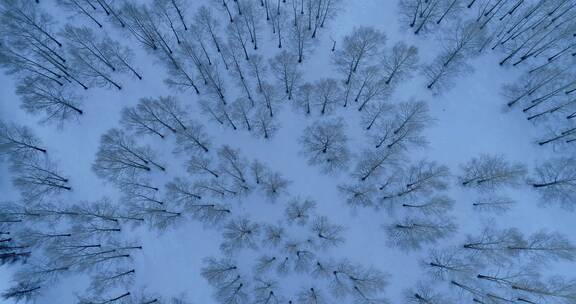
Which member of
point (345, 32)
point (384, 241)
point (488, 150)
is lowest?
point (384, 241)

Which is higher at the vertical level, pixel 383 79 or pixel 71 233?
pixel 383 79

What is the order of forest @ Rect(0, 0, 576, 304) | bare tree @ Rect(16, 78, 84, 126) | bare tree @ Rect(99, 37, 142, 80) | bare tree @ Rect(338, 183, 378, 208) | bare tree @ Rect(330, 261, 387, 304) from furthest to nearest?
bare tree @ Rect(99, 37, 142, 80) → bare tree @ Rect(16, 78, 84, 126) → bare tree @ Rect(338, 183, 378, 208) → forest @ Rect(0, 0, 576, 304) → bare tree @ Rect(330, 261, 387, 304)

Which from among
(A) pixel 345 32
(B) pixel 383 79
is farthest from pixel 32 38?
(B) pixel 383 79

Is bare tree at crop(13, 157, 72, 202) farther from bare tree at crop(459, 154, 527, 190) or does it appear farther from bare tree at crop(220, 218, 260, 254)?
bare tree at crop(459, 154, 527, 190)

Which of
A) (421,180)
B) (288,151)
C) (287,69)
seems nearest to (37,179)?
(288,151)

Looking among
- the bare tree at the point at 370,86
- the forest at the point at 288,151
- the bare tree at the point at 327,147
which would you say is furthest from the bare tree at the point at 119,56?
the bare tree at the point at 370,86

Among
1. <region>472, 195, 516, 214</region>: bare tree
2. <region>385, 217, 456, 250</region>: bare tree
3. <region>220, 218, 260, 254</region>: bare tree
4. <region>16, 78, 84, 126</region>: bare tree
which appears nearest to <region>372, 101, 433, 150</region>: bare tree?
<region>385, 217, 456, 250</region>: bare tree

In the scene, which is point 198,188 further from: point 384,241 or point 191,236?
point 384,241
